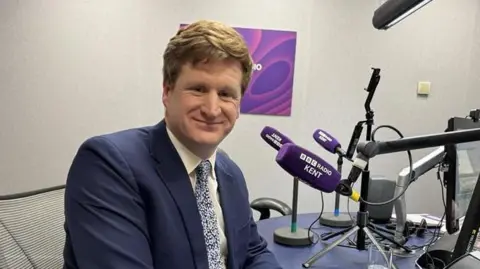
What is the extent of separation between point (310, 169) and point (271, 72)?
2.12 m

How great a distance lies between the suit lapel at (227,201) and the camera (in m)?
1.17

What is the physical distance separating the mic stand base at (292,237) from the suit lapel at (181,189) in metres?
0.74

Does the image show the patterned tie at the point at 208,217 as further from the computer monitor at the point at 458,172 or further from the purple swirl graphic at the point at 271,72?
the purple swirl graphic at the point at 271,72

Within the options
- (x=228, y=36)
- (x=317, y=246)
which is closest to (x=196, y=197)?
(x=228, y=36)

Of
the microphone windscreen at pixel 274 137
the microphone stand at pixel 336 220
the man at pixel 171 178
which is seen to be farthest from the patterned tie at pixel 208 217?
the microphone stand at pixel 336 220

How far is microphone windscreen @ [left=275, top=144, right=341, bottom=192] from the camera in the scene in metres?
1.01

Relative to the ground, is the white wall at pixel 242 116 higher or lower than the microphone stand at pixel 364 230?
higher

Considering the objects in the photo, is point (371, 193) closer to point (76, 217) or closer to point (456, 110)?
point (76, 217)

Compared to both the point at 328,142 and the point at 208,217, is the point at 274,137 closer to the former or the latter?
the point at 328,142

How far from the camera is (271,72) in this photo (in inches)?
121

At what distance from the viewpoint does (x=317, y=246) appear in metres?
1.71

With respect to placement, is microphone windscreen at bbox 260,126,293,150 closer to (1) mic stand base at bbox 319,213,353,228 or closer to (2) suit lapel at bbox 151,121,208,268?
(1) mic stand base at bbox 319,213,353,228

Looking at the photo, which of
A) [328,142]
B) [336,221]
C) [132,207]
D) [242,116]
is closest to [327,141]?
[328,142]

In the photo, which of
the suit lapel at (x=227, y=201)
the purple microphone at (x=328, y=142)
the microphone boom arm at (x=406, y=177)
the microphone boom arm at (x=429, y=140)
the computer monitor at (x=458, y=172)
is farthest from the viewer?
the purple microphone at (x=328, y=142)
